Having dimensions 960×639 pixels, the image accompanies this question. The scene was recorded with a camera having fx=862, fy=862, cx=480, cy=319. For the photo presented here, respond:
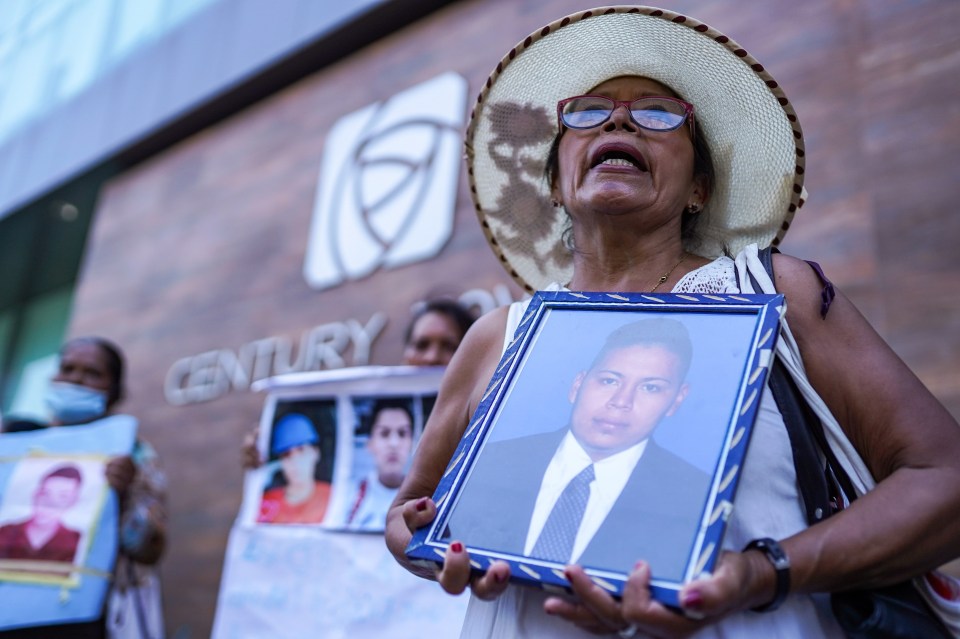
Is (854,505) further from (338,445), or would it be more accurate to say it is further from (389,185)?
(389,185)

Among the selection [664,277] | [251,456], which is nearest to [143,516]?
[251,456]

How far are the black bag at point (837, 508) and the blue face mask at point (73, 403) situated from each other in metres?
2.65

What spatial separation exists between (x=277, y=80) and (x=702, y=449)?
212 inches

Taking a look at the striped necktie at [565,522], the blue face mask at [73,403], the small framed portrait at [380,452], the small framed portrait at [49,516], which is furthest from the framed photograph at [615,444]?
the blue face mask at [73,403]

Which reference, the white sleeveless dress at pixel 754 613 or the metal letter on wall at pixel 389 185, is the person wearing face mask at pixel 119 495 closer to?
the metal letter on wall at pixel 389 185

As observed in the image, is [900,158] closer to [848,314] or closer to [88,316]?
[848,314]

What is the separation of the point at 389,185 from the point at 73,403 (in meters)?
2.06

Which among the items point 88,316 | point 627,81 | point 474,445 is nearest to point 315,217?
point 88,316

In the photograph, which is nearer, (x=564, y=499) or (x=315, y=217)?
(x=564, y=499)

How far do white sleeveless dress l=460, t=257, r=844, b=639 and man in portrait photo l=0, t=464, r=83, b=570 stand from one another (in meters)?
1.99

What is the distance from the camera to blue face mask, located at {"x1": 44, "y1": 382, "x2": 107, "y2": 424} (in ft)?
10.1

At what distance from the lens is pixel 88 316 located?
6.64m

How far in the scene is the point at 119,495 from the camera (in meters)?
2.79

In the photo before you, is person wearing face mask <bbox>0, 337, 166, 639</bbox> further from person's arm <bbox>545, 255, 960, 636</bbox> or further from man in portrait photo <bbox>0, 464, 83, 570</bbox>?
person's arm <bbox>545, 255, 960, 636</bbox>
